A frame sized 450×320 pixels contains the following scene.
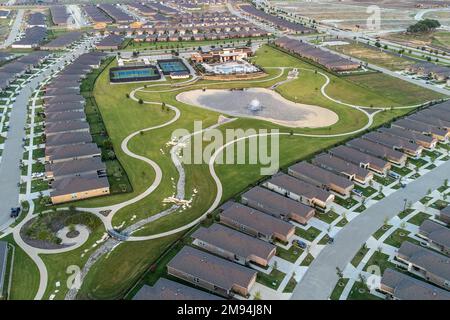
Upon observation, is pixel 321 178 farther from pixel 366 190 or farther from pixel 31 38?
pixel 31 38

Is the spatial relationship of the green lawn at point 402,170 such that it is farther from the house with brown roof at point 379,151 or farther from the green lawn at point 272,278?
the green lawn at point 272,278

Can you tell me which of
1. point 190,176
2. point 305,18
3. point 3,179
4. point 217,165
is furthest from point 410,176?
point 305,18

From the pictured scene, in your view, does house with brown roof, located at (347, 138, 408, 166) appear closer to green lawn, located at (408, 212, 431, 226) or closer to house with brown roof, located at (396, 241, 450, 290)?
green lawn, located at (408, 212, 431, 226)

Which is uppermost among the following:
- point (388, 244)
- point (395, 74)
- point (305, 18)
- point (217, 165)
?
point (305, 18)

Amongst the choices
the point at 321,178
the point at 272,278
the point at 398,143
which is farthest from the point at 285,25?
the point at 272,278

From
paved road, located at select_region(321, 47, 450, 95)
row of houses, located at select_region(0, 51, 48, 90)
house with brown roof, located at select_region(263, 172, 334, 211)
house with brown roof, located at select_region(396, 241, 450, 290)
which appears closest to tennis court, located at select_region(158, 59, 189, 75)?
row of houses, located at select_region(0, 51, 48, 90)

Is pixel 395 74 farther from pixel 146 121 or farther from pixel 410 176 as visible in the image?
pixel 146 121
